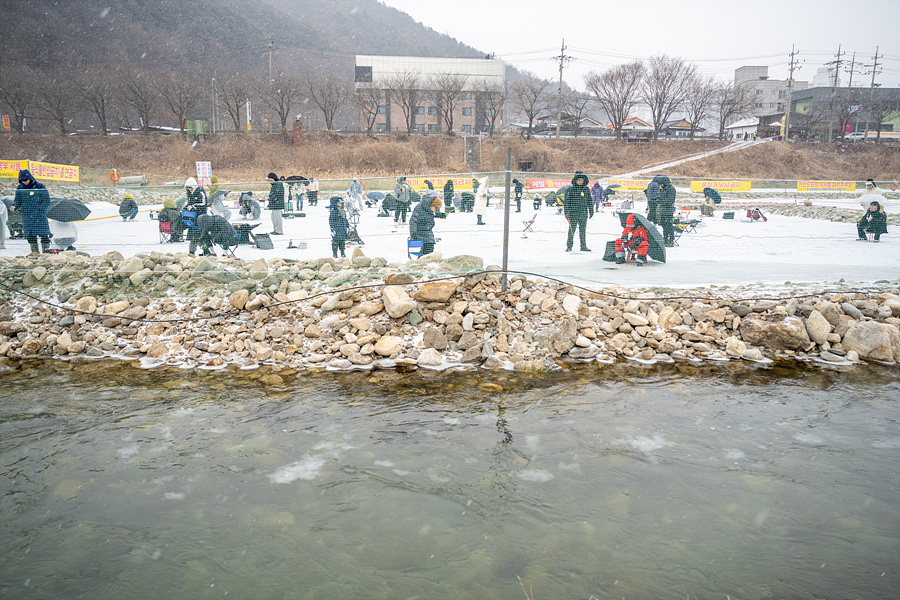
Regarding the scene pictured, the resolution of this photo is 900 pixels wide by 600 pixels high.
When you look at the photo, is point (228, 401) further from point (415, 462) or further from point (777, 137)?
point (777, 137)

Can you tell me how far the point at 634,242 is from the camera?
33.9ft

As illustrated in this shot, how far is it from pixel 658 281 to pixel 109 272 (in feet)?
27.0

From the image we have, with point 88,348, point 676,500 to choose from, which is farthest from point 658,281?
point 88,348

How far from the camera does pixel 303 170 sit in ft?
164

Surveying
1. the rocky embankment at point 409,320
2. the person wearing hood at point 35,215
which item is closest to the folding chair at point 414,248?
the rocky embankment at point 409,320

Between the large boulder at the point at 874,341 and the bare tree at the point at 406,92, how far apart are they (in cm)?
6332

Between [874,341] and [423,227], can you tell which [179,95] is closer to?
[423,227]

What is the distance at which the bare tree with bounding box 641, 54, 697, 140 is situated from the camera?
67.5 metres

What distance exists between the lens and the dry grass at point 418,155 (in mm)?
51812

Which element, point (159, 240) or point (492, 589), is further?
point (159, 240)

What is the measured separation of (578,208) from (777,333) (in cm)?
473

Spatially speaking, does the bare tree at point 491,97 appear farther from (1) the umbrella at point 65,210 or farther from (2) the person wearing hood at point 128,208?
(1) the umbrella at point 65,210

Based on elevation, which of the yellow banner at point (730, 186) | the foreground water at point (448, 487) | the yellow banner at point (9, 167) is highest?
the yellow banner at point (9, 167)

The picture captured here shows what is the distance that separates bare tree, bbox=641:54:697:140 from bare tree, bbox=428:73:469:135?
22.3 meters
